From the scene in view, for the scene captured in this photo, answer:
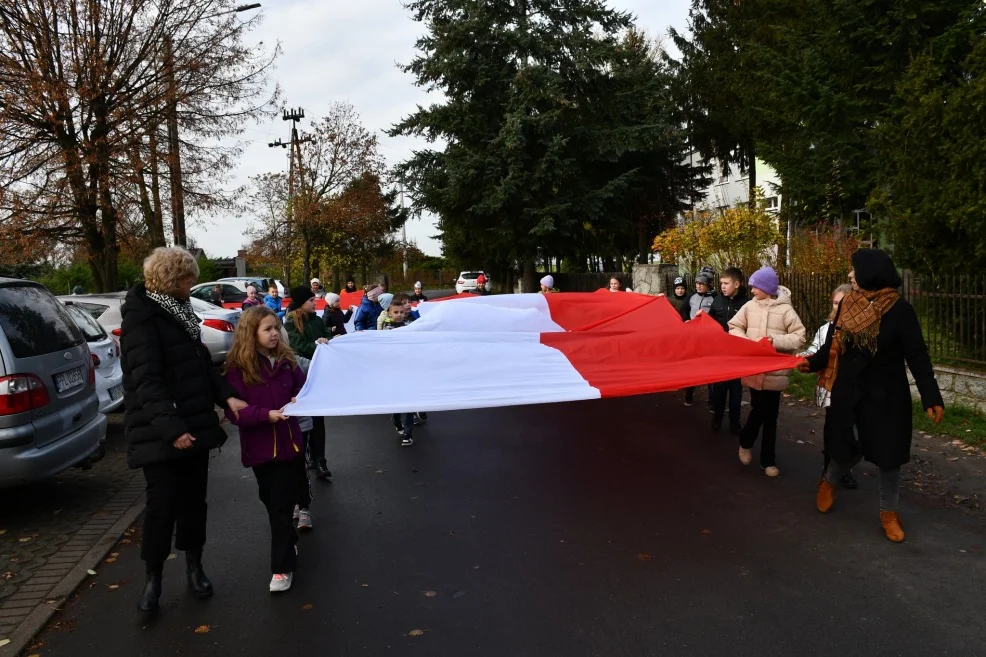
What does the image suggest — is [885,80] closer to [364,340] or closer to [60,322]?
[364,340]

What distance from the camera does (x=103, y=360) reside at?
876cm

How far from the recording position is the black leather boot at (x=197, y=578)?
14.5ft

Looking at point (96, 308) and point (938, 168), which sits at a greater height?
point (938, 168)

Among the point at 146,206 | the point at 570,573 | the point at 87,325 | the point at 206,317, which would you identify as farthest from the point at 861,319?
the point at 146,206

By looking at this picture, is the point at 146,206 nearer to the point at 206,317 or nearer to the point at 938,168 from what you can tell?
the point at 206,317

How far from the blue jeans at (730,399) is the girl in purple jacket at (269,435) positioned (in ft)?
17.6

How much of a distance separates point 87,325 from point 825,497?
839 centimetres

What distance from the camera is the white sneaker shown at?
14.6 ft

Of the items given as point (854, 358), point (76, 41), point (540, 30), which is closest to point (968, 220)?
point (854, 358)

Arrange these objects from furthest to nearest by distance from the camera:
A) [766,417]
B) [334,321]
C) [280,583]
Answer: [334,321], [766,417], [280,583]

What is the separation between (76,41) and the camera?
15703 mm

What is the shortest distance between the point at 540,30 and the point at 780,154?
53.3ft

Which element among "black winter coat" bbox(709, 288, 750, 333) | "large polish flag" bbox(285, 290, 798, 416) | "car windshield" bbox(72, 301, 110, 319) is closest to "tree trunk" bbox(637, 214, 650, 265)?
"car windshield" bbox(72, 301, 110, 319)

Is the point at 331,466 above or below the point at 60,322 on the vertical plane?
below
